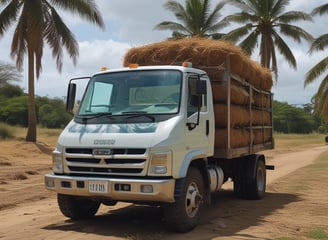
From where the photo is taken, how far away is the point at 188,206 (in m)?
8.00

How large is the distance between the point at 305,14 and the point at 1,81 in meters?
34.7

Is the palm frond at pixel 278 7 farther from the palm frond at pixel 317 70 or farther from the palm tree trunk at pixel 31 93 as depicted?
the palm tree trunk at pixel 31 93

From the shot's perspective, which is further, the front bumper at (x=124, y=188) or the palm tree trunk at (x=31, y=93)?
the palm tree trunk at (x=31, y=93)

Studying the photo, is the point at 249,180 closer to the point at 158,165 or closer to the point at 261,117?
the point at 261,117

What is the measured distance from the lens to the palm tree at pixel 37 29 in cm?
2812

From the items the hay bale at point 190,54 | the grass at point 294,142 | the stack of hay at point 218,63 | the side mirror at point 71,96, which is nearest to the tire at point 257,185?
the stack of hay at point 218,63

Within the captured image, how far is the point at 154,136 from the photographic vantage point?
7.54 metres

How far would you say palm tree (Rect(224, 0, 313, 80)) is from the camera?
3644 centimetres

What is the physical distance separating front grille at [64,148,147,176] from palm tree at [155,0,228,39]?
104ft

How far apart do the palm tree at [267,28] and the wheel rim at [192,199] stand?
95.4 ft

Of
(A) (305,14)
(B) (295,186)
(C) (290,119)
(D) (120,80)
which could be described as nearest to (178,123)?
(D) (120,80)

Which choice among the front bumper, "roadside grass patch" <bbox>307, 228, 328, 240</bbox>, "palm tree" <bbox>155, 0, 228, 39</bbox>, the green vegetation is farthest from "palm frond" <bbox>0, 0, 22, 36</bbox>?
the green vegetation

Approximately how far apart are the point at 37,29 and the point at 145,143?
72.2ft

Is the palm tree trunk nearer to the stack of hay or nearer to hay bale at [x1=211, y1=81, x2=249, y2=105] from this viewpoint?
the stack of hay
